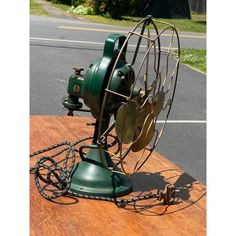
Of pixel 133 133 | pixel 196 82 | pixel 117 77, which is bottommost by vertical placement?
pixel 196 82

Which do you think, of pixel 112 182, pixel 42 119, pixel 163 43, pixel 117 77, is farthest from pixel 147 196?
pixel 163 43

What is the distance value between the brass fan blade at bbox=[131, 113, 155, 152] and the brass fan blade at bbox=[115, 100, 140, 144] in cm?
6

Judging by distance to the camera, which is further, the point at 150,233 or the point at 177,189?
the point at 177,189

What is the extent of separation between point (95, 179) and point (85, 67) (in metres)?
4.20

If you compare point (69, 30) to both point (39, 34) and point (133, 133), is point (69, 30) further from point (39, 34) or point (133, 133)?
point (133, 133)

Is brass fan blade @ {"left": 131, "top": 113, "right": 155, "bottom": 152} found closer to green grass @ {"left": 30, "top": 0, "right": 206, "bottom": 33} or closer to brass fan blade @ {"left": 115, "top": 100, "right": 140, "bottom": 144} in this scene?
brass fan blade @ {"left": 115, "top": 100, "right": 140, "bottom": 144}

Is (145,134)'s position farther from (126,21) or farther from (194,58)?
(126,21)

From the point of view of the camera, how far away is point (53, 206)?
4.88ft

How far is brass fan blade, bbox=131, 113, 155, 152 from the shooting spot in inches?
59.8

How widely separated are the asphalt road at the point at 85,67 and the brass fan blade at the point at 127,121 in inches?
58.7

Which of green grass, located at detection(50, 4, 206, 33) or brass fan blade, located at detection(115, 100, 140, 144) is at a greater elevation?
green grass, located at detection(50, 4, 206, 33)

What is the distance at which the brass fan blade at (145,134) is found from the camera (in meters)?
1.52

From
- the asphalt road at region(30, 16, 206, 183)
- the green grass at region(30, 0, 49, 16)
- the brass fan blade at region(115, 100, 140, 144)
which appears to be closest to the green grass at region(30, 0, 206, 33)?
the green grass at region(30, 0, 49, 16)

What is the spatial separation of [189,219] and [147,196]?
0.55 feet
